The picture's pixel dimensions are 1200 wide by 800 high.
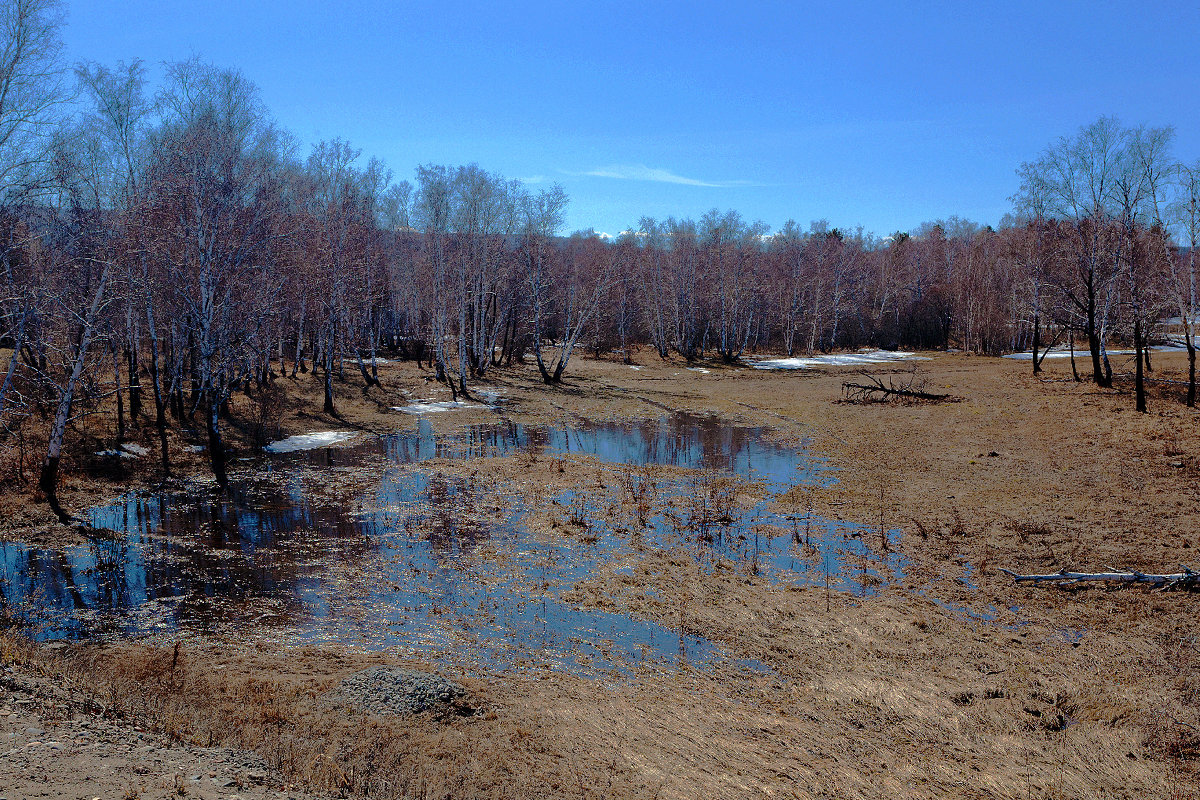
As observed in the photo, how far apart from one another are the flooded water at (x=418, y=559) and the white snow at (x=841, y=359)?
116 ft

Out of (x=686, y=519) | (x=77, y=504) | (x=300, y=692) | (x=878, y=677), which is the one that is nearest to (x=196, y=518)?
(x=77, y=504)

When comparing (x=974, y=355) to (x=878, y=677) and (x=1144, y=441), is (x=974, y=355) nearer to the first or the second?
(x=1144, y=441)

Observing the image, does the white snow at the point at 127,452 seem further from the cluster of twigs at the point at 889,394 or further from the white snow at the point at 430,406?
the cluster of twigs at the point at 889,394

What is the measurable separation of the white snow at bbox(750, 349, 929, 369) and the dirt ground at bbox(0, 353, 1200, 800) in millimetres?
39285

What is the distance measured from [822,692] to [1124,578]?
Result: 6.62 metres

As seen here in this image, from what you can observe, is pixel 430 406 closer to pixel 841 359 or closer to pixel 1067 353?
pixel 841 359

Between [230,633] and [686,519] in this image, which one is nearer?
[230,633]

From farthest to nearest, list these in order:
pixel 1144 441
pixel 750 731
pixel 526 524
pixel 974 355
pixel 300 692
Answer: pixel 974 355 < pixel 1144 441 < pixel 526 524 < pixel 300 692 < pixel 750 731

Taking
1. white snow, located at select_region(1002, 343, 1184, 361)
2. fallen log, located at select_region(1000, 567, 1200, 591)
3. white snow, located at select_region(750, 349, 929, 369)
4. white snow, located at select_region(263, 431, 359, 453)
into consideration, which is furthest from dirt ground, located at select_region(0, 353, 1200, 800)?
white snow, located at select_region(1002, 343, 1184, 361)

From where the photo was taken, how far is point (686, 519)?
1642 cm

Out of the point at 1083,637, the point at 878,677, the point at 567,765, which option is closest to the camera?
the point at 567,765

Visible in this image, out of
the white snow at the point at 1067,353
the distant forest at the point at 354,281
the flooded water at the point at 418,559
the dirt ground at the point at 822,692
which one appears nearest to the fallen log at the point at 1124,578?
the dirt ground at the point at 822,692

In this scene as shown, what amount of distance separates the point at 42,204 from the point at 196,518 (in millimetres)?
8609

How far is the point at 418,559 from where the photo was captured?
44.9ft
